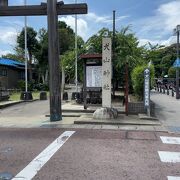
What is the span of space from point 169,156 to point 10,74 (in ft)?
119

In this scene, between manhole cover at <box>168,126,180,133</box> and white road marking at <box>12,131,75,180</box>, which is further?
manhole cover at <box>168,126,180,133</box>

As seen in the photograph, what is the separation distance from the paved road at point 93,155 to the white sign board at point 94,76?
205 inches

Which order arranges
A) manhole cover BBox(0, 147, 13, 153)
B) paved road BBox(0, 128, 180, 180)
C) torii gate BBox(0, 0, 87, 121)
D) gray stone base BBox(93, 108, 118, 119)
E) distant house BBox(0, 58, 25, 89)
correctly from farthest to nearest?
1. distant house BBox(0, 58, 25, 89)
2. torii gate BBox(0, 0, 87, 121)
3. gray stone base BBox(93, 108, 118, 119)
4. manhole cover BBox(0, 147, 13, 153)
5. paved road BBox(0, 128, 180, 180)

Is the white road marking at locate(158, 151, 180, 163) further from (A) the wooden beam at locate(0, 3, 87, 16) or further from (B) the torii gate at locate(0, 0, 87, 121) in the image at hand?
(A) the wooden beam at locate(0, 3, 87, 16)

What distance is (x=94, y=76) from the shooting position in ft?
52.3

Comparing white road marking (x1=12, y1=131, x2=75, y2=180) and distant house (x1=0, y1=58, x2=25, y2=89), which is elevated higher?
distant house (x1=0, y1=58, x2=25, y2=89)

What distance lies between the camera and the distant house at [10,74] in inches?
1560

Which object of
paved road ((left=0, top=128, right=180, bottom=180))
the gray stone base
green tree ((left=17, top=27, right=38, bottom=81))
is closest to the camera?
paved road ((left=0, top=128, right=180, bottom=180))

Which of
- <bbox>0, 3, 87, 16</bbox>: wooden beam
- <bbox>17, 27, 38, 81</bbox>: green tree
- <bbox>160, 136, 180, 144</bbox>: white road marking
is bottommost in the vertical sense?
<bbox>160, 136, 180, 144</bbox>: white road marking

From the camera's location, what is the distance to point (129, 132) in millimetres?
10836

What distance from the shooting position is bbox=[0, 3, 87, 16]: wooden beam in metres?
13.5

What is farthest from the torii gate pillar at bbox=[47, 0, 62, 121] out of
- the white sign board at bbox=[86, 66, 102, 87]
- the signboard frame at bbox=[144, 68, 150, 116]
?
the signboard frame at bbox=[144, 68, 150, 116]

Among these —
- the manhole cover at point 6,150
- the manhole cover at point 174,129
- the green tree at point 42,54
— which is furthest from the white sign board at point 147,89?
the green tree at point 42,54

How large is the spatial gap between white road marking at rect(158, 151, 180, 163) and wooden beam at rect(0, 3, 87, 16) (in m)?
7.28
